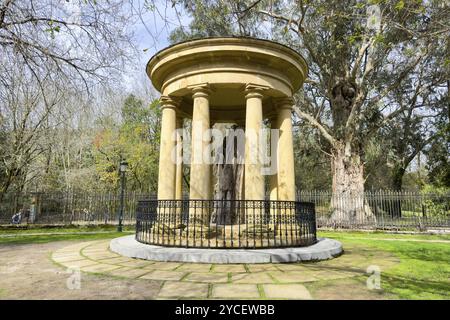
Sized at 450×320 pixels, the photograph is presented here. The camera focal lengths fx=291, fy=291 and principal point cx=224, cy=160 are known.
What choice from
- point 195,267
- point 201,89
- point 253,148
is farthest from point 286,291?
point 201,89

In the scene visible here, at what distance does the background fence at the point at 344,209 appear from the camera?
1747 cm

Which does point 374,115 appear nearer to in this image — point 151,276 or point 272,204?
point 272,204

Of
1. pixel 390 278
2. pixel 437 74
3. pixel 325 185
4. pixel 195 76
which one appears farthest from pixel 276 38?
pixel 325 185

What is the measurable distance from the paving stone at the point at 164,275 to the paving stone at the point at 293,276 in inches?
62.1

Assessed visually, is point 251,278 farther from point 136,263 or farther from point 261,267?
point 136,263

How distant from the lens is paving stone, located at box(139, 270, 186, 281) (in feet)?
15.3

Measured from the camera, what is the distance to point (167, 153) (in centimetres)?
907

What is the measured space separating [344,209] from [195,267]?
15420 millimetres

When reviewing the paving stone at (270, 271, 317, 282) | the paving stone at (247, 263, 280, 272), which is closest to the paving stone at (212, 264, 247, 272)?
the paving stone at (247, 263, 280, 272)

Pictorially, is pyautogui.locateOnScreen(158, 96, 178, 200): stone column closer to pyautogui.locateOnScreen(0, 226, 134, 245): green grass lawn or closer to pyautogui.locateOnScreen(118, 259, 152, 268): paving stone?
pyautogui.locateOnScreen(118, 259, 152, 268): paving stone

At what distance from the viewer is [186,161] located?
2262 cm

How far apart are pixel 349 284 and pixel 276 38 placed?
1993 centimetres

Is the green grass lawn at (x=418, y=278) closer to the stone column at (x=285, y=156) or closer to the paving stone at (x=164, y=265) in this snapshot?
the stone column at (x=285, y=156)

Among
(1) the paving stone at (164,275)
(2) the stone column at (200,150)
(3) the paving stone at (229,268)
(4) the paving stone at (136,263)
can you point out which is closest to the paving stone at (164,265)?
(4) the paving stone at (136,263)
